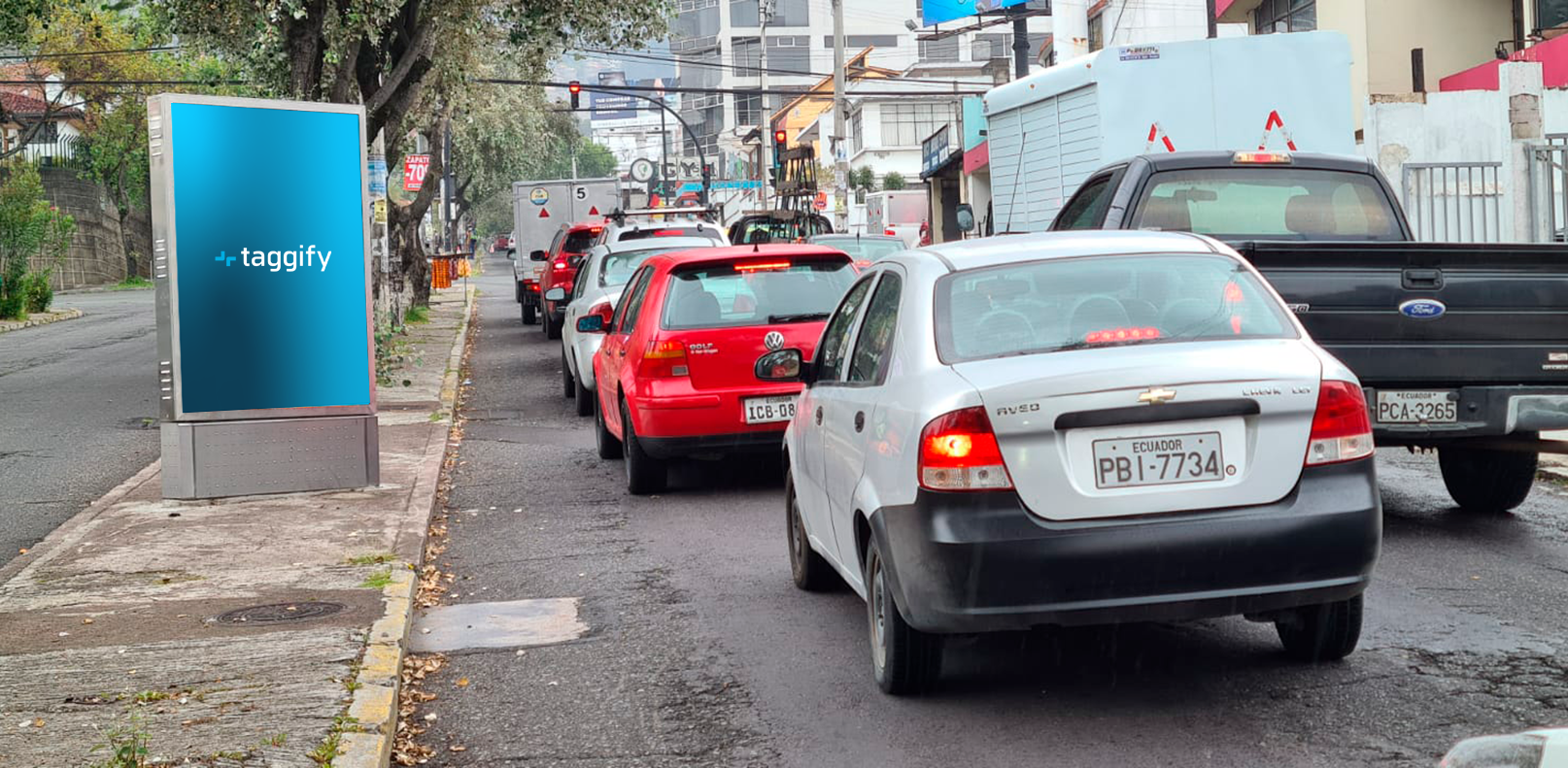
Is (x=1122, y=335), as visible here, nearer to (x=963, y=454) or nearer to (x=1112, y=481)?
(x=1112, y=481)

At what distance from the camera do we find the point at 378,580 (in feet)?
26.8

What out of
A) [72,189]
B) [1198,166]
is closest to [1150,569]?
[1198,166]

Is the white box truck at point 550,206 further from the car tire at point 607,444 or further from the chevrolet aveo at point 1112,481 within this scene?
the chevrolet aveo at point 1112,481

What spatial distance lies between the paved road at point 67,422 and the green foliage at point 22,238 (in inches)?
242

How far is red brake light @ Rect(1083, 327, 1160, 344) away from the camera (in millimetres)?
5656

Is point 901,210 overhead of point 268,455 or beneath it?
overhead

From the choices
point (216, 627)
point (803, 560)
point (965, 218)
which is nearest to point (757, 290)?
point (803, 560)

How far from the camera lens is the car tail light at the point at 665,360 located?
1069 centimetres

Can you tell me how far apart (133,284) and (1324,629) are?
63049mm

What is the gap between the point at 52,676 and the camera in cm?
640

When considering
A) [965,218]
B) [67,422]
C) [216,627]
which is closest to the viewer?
[216,627]

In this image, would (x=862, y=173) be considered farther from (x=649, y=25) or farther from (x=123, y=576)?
(x=123, y=576)

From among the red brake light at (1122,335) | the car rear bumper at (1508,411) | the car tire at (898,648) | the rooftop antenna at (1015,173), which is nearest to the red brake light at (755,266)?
the car rear bumper at (1508,411)

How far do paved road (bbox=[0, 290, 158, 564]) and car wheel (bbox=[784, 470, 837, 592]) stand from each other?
4765mm
